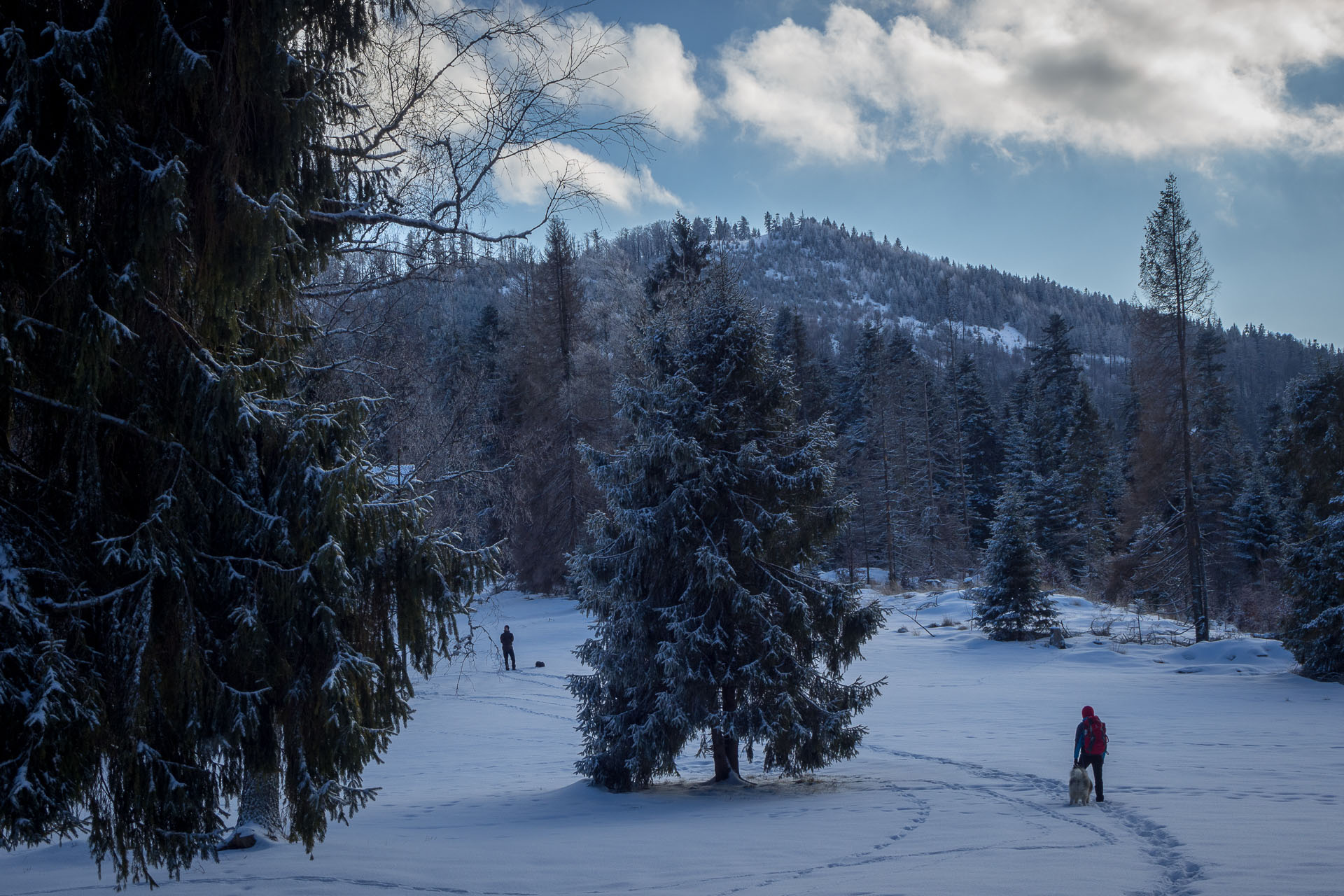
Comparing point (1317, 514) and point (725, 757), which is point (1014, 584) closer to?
point (1317, 514)

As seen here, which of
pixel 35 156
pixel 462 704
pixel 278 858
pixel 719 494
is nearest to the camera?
pixel 35 156

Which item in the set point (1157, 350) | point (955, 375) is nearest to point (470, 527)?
point (1157, 350)

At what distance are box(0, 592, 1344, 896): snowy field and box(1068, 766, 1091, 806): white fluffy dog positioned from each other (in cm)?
11

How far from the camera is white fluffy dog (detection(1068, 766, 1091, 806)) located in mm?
9984

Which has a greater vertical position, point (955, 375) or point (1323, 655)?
point (955, 375)

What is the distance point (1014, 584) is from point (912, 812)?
17.0 metres

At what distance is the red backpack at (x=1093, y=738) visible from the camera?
33.3 feet

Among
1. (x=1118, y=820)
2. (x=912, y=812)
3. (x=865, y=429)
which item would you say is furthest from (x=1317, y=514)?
(x=865, y=429)

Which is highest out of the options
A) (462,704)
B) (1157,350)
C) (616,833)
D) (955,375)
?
(955,375)

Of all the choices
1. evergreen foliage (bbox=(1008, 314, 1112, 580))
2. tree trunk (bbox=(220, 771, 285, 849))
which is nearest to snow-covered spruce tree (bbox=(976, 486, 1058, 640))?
evergreen foliage (bbox=(1008, 314, 1112, 580))

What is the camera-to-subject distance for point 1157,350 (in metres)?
24.8

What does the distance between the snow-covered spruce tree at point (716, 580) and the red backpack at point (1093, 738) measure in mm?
2684

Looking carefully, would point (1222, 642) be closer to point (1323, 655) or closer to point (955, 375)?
point (1323, 655)

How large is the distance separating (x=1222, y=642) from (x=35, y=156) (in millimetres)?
25954
